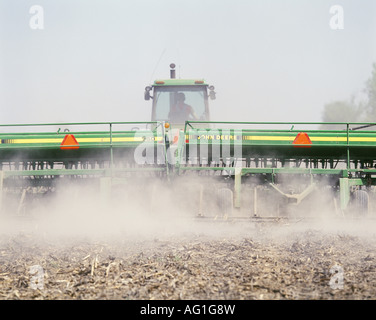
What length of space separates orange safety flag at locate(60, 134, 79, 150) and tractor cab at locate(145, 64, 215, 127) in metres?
3.08

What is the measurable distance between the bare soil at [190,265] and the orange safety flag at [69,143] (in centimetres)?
237

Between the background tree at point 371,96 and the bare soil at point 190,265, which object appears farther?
the background tree at point 371,96

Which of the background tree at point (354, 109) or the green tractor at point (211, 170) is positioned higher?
the background tree at point (354, 109)

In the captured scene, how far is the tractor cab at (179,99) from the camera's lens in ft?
42.4

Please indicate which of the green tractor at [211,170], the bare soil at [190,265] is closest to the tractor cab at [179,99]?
the green tractor at [211,170]

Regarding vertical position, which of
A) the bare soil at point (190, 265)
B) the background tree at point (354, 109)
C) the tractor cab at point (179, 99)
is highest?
the background tree at point (354, 109)

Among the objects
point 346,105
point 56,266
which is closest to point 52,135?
point 56,266

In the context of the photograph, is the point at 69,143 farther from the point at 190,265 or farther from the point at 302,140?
the point at 190,265

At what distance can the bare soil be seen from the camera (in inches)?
183

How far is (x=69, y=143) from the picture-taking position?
33.7 feet

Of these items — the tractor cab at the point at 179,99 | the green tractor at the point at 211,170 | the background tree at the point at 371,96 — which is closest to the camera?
the green tractor at the point at 211,170

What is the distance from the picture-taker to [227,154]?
1048 cm

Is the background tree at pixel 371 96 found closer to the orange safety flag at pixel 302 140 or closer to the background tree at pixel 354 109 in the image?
the background tree at pixel 354 109
